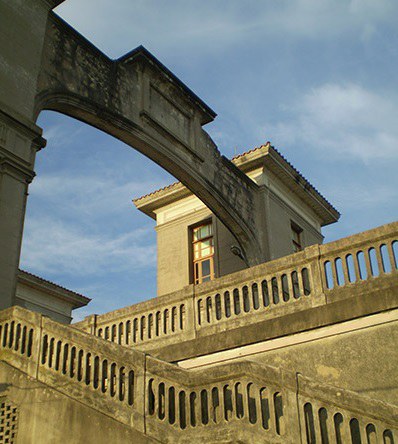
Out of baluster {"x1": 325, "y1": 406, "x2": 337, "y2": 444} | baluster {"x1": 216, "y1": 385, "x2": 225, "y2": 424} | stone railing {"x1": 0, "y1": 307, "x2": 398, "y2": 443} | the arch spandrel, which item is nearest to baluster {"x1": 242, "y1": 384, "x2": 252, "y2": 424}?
stone railing {"x1": 0, "y1": 307, "x2": 398, "y2": 443}

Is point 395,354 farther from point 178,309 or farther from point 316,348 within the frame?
point 178,309

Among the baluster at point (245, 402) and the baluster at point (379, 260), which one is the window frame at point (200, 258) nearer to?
the baluster at point (379, 260)

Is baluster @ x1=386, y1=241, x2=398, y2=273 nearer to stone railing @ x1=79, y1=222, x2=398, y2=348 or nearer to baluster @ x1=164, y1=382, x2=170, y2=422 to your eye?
stone railing @ x1=79, y1=222, x2=398, y2=348

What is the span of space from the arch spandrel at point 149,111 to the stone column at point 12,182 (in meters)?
0.83

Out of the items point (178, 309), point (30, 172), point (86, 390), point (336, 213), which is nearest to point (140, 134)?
point (30, 172)

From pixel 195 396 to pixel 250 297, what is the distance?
11.5 ft

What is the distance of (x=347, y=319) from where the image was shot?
8.52 m

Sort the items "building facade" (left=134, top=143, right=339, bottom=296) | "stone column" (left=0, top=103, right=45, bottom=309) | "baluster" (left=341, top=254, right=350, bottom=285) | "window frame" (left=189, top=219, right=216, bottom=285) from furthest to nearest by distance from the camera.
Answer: "window frame" (left=189, top=219, right=216, bottom=285) < "building facade" (left=134, top=143, right=339, bottom=296) < "stone column" (left=0, top=103, right=45, bottom=309) < "baluster" (left=341, top=254, right=350, bottom=285)

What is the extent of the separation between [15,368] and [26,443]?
1051mm

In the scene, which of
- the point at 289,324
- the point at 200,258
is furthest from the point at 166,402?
the point at 200,258

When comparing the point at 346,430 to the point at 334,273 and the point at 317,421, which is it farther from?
the point at 334,273

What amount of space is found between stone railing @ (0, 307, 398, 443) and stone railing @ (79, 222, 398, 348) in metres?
2.45

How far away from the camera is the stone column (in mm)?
9859

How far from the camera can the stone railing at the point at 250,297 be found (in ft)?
29.2
